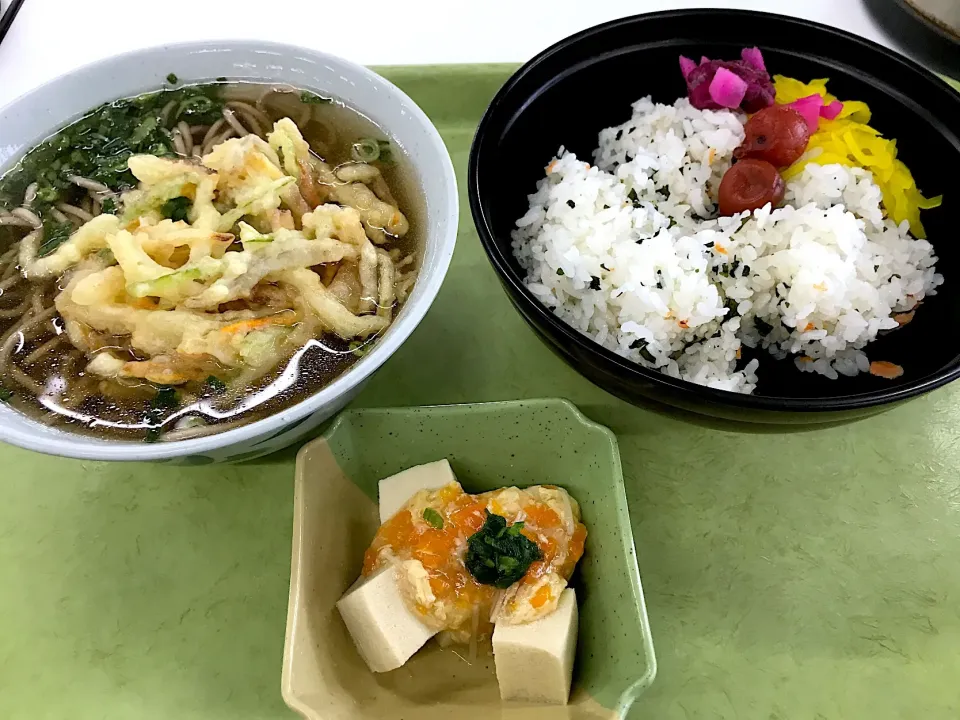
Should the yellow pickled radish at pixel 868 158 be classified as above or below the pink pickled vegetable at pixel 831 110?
below

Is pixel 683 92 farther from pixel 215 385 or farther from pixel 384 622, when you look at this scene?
pixel 384 622

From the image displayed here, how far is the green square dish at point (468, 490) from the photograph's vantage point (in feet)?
3.37

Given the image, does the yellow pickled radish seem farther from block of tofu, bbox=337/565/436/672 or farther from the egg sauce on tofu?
block of tofu, bbox=337/565/436/672

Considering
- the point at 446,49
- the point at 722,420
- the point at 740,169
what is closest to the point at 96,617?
the point at 722,420

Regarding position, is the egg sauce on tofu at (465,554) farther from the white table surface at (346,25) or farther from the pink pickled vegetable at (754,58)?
the white table surface at (346,25)

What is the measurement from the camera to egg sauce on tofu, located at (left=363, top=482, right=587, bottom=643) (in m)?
1.08

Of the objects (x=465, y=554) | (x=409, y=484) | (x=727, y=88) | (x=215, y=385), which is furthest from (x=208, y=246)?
(x=727, y=88)

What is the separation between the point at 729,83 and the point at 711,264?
411 mm

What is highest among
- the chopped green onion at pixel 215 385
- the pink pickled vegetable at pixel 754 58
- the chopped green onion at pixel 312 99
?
the pink pickled vegetable at pixel 754 58

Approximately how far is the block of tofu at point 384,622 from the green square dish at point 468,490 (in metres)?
0.05

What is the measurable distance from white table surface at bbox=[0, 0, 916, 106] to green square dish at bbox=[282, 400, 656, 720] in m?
1.20

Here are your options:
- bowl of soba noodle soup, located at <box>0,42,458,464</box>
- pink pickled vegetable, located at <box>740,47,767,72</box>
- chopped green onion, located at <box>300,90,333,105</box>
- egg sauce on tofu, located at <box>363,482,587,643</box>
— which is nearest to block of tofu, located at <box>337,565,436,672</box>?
egg sauce on tofu, located at <box>363,482,587,643</box>

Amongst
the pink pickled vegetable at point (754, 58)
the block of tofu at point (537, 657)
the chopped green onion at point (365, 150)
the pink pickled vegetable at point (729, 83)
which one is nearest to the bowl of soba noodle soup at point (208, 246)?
the chopped green onion at point (365, 150)

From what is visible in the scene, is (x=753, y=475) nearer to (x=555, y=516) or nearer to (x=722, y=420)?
(x=722, y=420)
